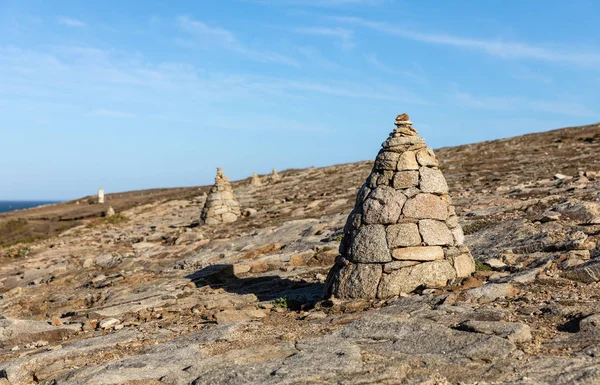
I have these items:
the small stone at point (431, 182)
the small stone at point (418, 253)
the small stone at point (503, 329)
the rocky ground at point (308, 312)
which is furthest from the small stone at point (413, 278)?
the small stone at point (503, 329)

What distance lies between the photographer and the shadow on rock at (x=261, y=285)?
1275cm

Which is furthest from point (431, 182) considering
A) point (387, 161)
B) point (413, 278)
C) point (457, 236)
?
point (413, 278)

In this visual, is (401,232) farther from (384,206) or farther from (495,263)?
(495,263)

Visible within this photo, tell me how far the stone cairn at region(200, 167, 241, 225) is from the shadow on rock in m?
11.1

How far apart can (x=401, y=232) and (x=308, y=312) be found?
2329 millimetres

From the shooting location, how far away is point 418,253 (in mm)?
11031

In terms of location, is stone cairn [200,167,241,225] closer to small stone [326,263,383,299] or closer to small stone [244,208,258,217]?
small stone [244,208,258,217]

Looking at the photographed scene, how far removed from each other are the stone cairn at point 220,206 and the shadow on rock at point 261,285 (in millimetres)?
11131

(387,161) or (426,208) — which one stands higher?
(387,161)

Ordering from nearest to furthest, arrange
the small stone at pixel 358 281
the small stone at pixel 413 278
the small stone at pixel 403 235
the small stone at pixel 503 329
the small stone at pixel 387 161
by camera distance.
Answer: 1. the small stone at pixel 503 329
2. the small stone at pixel 413 278
3. the small stone at pixel 358 281
4. the small stone at pixel 403 235
5. the small stone at pixel 387 161

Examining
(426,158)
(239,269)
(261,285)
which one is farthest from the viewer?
(239,269)

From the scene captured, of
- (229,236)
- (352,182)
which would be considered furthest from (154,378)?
(352,182)

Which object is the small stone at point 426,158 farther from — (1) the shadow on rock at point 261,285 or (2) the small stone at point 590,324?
(2) the small stone at point 590,324

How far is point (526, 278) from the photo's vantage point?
10.7 meters
